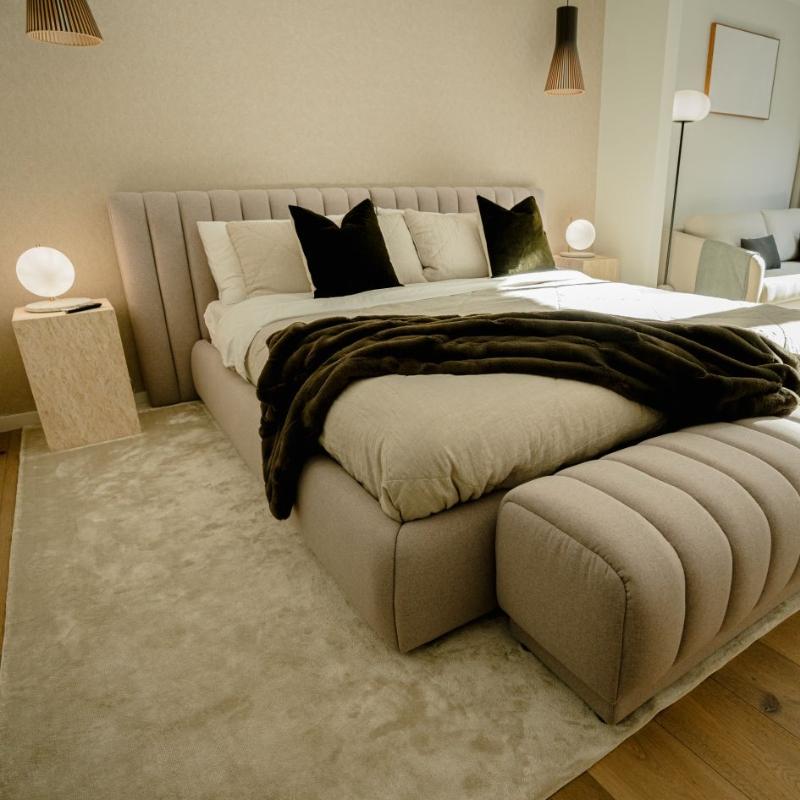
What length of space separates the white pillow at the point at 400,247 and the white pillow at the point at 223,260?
0.56 m

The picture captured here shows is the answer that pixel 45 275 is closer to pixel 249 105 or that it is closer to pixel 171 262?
pixel 171 262

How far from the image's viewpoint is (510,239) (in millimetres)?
3080

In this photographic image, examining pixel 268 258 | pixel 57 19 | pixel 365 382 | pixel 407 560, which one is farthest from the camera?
pixel 268 258

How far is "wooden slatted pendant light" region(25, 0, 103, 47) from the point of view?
2.02m

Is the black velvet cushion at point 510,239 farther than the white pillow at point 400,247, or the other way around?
the black velvet cushion at point 510,239

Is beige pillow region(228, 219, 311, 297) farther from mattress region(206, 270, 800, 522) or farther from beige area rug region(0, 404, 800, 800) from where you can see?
mattress region(206, 270, 800, 522)

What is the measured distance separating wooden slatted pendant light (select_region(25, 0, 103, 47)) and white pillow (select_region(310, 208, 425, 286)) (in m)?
1.25

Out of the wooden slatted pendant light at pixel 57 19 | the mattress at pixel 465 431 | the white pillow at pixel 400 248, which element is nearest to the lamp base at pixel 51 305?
the wooden slatted pendant light at pixel 57 19

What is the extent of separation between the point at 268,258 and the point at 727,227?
3.69 m

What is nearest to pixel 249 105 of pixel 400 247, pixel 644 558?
pixel 400 247

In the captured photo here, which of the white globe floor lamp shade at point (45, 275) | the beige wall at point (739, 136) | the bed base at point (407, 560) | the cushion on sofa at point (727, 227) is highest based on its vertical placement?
the beige wall at point (739, 136)

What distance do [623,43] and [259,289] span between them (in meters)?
3.27

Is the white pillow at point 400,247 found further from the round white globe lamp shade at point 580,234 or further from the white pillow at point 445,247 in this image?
the round white globe lamp shade at point 580,234

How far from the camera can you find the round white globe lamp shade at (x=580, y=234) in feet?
13.0
